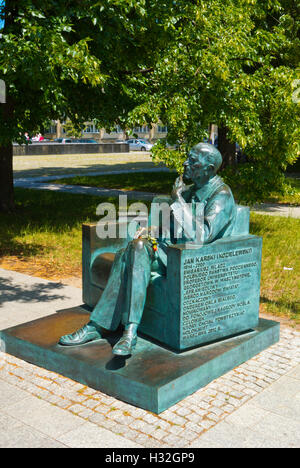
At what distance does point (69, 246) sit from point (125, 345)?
547 cm

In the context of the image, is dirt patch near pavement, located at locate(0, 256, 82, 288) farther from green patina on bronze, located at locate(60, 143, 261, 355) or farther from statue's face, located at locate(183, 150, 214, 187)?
statue's face, located at locate(183, 150, 214, 187)

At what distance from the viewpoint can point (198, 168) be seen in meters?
4.50

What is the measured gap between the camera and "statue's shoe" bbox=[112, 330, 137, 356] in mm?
3936

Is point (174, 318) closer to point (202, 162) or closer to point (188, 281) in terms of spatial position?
point (188, 281)

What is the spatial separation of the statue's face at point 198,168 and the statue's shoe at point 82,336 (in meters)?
1.61

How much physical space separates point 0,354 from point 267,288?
3757mm

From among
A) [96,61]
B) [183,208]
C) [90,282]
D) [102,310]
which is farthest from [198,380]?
[96,61]

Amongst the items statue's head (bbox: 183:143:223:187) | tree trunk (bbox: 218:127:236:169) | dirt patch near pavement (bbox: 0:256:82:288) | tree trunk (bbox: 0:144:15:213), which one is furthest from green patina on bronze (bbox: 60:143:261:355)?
tree trunk (bbox: 218:127:236:169)

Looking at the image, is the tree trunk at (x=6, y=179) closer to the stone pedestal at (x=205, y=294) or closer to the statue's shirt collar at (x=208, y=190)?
the statue's shirt collar at (x=208, y=190)

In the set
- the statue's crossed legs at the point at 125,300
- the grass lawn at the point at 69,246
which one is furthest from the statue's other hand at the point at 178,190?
the grass lawn at the point at 69,246

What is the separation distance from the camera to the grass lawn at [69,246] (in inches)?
274

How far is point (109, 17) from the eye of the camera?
7.71 m

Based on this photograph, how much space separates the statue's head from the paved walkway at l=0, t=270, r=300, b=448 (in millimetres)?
1755
